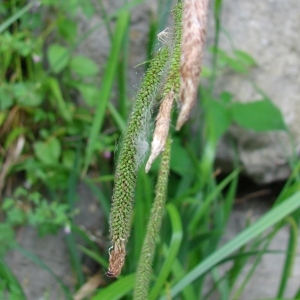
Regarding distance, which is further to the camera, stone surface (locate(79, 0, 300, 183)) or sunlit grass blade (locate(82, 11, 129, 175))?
stone surface (locate(79, 0, 300, 183))

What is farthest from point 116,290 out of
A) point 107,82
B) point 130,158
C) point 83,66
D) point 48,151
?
point 83,66

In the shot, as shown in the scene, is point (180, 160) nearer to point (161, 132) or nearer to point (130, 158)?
point (130, 158)

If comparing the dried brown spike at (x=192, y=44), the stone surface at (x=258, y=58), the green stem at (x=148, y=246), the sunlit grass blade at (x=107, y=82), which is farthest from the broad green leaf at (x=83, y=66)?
the dried brown spike at (x=192, y=44)

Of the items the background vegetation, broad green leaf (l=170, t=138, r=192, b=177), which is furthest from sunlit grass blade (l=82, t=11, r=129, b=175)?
broad green leaf (l=170, t=138, r=192, b=177)

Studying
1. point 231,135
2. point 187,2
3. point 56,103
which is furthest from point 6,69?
point 187,2

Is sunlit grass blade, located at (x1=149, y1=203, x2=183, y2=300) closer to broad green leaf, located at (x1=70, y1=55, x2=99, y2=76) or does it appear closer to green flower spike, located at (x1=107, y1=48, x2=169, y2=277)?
green flower spike, located at (x1=107, y1=48, x2=169, y2=277)

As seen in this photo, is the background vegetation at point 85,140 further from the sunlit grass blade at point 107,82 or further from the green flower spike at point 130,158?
the green flower spike at point 130,158
